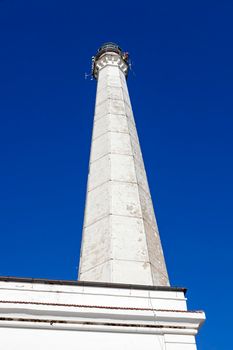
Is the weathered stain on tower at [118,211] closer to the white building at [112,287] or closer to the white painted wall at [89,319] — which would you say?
the white building at [112,287]

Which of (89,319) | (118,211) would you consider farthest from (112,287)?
(118,211)

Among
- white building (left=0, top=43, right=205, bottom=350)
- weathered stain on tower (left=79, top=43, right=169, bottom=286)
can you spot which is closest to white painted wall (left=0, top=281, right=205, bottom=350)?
white building (left=0, top=43, right=205, bottom=350)

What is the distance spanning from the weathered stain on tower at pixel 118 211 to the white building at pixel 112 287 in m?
0.02

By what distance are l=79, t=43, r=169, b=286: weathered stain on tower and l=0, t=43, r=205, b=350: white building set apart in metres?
0.02

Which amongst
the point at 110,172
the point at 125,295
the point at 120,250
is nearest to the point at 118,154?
the point at 110,172

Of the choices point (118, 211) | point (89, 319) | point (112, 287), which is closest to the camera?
point (89, 319)

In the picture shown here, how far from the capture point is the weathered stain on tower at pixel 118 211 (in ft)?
33.5

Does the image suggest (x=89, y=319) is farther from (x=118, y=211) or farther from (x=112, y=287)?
(x=118, y=211)

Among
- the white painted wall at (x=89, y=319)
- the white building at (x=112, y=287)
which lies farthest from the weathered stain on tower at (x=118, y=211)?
the white painted wall at (x=89, y=319)

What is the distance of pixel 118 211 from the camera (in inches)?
450

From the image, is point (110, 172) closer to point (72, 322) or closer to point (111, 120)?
point (111, 120)

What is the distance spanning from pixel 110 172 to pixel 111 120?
8.79 feet

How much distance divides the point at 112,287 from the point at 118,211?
309 cm

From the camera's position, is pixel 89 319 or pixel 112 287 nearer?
pixel 89 319
